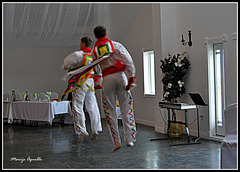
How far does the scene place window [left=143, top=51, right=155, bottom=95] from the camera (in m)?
9.58

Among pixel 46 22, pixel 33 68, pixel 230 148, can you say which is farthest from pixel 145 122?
pixel 230 148

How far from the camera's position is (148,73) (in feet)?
31.9

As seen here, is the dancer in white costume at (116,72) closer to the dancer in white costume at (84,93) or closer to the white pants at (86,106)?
the dancer in white costume at (84,93)

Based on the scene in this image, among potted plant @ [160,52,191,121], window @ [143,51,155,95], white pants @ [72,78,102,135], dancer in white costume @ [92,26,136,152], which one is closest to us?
dancer in white costume @ [92,26,136,152]

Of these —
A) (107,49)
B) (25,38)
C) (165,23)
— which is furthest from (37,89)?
(107,49)

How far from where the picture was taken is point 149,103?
30.8 feet

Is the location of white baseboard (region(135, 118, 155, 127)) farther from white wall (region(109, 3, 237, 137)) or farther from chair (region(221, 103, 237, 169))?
chair (region(221, 103, 237, 169))

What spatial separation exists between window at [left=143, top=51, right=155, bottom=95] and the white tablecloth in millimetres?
2268

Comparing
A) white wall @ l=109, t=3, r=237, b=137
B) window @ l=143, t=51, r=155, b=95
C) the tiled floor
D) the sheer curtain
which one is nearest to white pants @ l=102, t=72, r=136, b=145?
the tiled floor

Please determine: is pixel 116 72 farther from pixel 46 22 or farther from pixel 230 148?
pixel 46 22

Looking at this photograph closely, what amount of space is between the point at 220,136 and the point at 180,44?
225 cm

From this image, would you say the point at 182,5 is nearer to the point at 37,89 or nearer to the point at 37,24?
the point at 37,24

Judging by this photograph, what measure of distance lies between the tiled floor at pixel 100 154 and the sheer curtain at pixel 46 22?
260 centimetres

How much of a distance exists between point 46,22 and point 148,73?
320 centimetres
